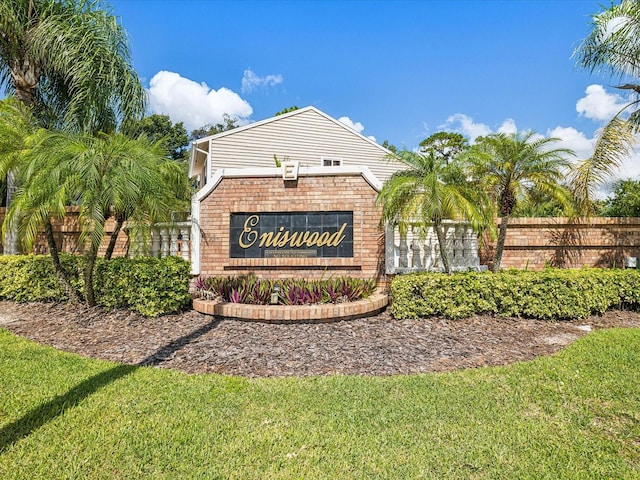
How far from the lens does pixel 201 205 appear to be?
306 inches

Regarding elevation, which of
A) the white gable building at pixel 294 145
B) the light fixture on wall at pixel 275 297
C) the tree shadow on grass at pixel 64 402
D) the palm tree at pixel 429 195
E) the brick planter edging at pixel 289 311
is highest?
the white gable building at pixel 294 145

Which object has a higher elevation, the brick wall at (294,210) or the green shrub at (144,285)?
the brick wall at (294,210)

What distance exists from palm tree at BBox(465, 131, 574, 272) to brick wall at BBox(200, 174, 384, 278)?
7.61 ft

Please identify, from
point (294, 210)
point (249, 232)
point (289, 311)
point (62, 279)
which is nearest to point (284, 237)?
point (294, 210)

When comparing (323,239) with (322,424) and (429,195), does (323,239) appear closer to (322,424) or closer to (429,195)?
(429,195)

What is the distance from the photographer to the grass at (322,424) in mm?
2520

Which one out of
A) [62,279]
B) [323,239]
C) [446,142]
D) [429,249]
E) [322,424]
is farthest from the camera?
A: [446,142]

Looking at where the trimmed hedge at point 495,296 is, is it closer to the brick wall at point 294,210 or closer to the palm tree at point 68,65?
the brick wall at point 294,210

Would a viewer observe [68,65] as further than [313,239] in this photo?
Yes

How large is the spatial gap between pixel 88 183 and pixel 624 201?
40.1 ft

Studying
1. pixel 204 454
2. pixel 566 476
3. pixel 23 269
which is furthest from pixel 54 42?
pixel 566 476

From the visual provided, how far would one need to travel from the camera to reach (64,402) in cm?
338

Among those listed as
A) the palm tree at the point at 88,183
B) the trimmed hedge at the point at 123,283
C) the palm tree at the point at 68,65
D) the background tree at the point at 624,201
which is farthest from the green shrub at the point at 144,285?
the background tree at the point at 624,201

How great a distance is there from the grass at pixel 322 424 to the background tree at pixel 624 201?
7.15 m
